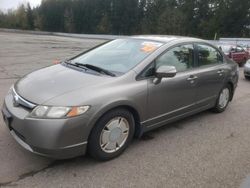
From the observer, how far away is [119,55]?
4535 millimetres

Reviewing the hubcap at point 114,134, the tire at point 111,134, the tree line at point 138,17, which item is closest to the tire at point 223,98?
the tire at point 111,134

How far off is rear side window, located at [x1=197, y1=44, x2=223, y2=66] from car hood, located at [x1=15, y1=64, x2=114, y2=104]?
6.74 ft

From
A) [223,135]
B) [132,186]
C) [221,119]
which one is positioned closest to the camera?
[132,186]

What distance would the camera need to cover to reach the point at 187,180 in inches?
139

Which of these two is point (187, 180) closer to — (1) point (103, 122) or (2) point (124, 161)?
(2) point (124, 161)

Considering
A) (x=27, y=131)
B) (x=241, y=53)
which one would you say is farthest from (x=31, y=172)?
(x=241, y=53)

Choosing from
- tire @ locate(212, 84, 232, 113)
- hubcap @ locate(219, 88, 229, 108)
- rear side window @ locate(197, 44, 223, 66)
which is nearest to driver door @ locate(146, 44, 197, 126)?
rear side window @ locate(197, 44, 223, 66)

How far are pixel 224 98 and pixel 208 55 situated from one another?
42.3 inches

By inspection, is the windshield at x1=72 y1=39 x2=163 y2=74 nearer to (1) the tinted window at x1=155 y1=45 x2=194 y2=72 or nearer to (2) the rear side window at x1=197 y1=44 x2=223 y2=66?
(1) the tinted window at x1=155 y1=45 x2=194 y2=72

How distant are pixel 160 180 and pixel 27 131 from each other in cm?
156

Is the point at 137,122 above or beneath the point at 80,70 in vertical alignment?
beneath

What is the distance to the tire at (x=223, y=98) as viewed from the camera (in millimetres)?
5948

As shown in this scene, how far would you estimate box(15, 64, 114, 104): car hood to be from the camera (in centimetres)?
353

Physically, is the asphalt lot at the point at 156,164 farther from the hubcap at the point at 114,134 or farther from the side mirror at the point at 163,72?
the side mirror at the point at 163,72
